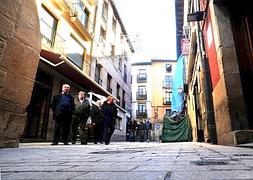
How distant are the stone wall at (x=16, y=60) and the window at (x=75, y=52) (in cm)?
907

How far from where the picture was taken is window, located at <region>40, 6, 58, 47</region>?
1158cm

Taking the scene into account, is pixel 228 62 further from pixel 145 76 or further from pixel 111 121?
pixel 145 76

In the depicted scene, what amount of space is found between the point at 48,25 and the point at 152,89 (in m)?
29.7

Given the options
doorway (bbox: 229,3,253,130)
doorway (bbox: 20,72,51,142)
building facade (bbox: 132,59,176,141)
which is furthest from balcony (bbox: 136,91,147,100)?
doorway (bbox: 229,3,253,130)

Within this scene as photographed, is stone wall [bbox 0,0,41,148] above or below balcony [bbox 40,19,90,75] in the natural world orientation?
below

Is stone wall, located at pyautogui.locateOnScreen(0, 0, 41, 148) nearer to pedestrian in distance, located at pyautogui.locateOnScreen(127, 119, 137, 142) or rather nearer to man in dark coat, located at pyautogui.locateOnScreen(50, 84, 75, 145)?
man in dark coat, located at pyautogui.locateOnScreen(50, 84, 75, 145)

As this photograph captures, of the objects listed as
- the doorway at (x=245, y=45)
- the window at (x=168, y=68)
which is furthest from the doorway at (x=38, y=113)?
the window at (x=168, y=68)

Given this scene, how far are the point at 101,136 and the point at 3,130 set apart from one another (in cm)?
561

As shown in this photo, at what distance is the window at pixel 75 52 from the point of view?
46.1ft

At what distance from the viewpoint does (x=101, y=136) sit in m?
9.48

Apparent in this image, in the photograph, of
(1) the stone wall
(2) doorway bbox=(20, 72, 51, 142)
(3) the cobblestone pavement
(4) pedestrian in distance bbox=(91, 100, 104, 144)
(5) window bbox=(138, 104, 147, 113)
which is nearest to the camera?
(3) the cobblestone pavement

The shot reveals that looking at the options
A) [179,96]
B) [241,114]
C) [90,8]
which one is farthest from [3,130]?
[179,96]

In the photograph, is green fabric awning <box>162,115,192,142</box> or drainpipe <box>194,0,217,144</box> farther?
green fabric awning <box>162,115,192,142</box>

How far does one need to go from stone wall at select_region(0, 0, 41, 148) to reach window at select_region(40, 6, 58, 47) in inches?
276
